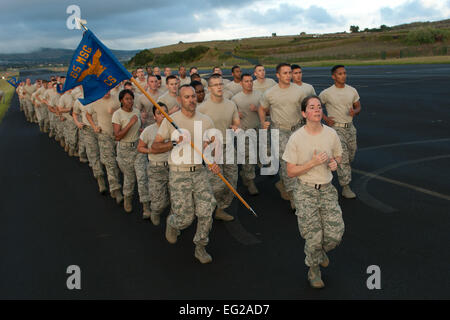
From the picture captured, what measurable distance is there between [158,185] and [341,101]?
347cm

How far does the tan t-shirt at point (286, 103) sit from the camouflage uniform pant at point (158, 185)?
2202mm

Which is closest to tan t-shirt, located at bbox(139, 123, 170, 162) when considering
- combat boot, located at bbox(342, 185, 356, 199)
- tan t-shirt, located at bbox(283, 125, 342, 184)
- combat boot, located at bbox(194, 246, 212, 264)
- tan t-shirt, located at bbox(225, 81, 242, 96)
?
combat boot, located at bbox(194, 246, 212, 264)

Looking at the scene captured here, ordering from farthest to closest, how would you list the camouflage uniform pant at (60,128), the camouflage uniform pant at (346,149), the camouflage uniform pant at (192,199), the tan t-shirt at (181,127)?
the camouflage uniform pant at (60,128) → the camouflage uniform pant at (346,149) → the tan t-shirt at (181,127) → the camouflage uniform pant at (192,199)

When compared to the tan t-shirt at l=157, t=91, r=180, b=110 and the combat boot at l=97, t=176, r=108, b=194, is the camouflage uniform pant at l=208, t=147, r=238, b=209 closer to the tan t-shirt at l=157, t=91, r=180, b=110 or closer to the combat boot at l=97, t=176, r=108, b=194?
the tan t-shirt at l=157, t=91, r=180, b=110

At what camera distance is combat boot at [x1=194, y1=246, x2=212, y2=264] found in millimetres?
5102

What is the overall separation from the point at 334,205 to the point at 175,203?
1927mm

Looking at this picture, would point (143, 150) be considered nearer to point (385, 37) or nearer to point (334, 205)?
point (334, 205)

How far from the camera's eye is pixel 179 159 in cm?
506

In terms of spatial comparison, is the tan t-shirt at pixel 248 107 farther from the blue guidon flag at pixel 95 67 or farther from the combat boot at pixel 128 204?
the blue guidon flag at pixel 95 67

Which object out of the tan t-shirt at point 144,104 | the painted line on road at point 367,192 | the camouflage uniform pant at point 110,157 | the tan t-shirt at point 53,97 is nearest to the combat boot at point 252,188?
the painted line on road at point 367,192

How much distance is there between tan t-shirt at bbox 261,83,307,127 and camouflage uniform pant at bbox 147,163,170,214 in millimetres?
2202

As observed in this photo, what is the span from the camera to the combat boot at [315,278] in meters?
4.36

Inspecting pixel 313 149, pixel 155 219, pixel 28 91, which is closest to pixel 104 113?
pixel 155 219
